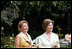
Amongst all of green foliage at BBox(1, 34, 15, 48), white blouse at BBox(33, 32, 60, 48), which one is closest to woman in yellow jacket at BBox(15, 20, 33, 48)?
white blouse at BBox(33, 32, 60, 48)

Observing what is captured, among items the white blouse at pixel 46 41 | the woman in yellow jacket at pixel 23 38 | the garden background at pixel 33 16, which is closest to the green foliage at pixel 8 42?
the garden background at pixel 33 16

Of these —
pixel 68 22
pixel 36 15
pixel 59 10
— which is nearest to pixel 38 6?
pixel 36 15

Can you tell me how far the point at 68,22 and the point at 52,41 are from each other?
13.4 feet

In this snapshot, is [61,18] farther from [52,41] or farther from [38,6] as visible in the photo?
[52,41]

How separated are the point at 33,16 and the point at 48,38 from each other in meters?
3.13

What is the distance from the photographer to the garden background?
4954mm

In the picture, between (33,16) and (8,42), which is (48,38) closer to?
(8,42)

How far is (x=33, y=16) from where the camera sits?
646 centimetres

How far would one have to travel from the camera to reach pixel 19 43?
137 inches

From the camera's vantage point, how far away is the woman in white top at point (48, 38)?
329 cm

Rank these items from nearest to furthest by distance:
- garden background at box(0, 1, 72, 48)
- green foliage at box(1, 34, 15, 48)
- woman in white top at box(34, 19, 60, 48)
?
woman in white top at box(34, 19, 60, 48), garden background at box(0, 1, 72, 48), green foliage at box(1, 34, 15, 48)

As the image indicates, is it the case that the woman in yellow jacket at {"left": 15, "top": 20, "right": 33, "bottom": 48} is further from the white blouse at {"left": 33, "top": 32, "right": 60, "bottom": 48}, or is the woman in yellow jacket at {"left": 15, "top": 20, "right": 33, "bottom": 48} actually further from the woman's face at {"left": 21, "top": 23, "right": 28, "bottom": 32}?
the white blouse at {"left": 33, "top": 32, "right": 60, "bottom": 48}

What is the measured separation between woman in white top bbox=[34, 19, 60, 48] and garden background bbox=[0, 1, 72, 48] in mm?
1268

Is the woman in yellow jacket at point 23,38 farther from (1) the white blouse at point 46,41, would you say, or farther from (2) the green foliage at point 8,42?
(2) the green foliage at point 8,42
